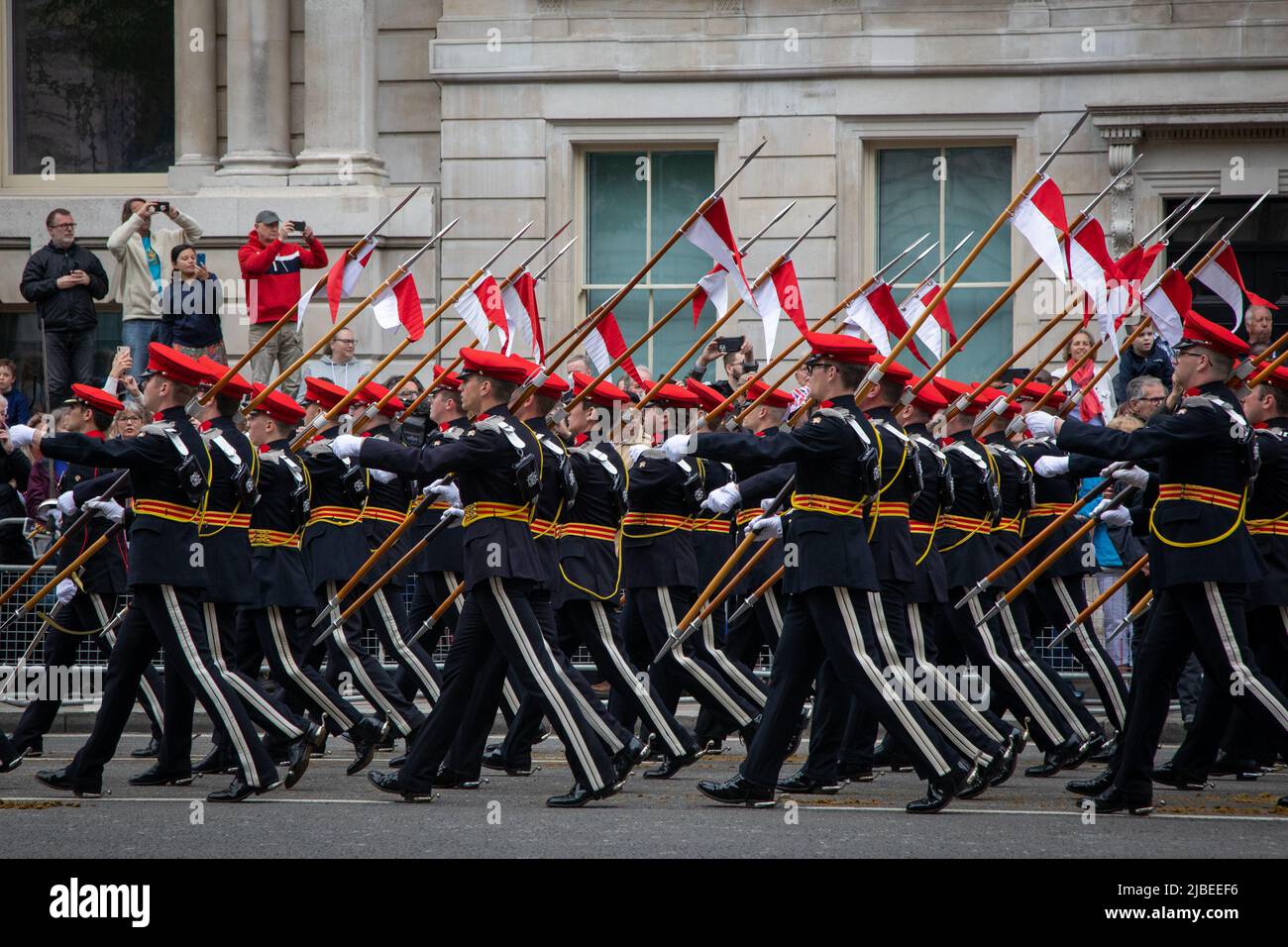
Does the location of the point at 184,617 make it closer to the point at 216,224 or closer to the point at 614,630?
the point at 614,630

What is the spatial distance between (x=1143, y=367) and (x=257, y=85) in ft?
27.8

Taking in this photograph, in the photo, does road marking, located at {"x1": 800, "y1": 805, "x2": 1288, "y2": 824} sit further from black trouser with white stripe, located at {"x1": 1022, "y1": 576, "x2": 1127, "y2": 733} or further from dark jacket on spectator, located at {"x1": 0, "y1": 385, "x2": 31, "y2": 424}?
dark jacket on spectator, located at {"x1": 0, "y1": 385, "x2": 31, "y2": 424}

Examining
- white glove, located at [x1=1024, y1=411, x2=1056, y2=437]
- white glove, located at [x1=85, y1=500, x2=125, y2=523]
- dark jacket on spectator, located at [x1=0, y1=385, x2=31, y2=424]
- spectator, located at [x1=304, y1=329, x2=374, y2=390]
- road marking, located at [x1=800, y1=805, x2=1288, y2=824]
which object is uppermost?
spectator, located at [x1=304, y1=329, x2=374, y2=390]

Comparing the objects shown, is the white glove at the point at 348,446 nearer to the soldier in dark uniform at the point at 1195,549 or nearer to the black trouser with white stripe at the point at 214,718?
the black trouser with white stripe at the point at 214,718

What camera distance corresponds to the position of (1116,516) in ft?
37.0

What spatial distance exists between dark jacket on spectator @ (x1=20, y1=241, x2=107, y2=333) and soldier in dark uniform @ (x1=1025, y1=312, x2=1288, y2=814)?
970 centimetres

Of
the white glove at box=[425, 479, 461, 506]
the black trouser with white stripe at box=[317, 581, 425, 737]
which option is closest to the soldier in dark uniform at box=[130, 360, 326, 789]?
the black trouser with white stripe at box=[317, 581, 425, 737]

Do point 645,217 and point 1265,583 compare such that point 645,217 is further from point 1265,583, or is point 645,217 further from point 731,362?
point 1265,583

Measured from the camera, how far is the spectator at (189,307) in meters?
16.2

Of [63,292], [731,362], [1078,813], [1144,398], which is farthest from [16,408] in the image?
[1078,813]

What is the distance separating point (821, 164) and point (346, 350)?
4.82 metres

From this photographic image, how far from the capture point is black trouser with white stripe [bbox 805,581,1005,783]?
916 cm

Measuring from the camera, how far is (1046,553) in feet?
38.5

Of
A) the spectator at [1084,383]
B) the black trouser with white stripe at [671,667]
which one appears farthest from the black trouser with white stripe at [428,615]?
the spectator at [1084,383]
